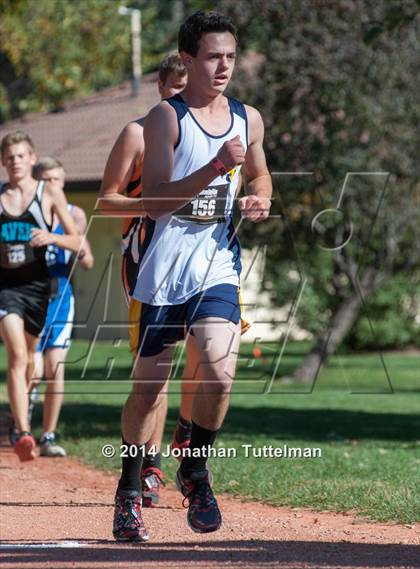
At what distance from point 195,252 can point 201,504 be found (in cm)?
118

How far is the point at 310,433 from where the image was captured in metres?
11.8

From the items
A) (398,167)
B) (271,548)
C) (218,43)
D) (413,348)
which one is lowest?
(413,348)

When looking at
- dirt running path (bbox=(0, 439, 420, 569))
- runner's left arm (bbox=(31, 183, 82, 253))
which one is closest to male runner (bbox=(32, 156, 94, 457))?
runner's left arm (bbox=(31, 183, 82, 253))

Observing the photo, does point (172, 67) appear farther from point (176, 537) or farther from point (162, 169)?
point (176, 537)

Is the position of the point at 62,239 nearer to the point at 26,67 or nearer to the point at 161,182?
the point at 161,182

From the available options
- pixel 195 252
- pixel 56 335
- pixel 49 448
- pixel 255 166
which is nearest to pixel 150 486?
pixel 195 252

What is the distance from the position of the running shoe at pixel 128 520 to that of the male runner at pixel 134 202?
3.75 ft

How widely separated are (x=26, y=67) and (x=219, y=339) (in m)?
31.1

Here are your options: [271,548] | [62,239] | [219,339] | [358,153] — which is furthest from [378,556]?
[358,153]

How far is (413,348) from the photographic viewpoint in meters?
28.4

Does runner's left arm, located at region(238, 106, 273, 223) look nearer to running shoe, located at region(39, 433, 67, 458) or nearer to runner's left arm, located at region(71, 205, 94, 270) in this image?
runner's left arm, located at region(71, 205, 94, 270)

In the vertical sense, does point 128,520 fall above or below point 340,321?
above

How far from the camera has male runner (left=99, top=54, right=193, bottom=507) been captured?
7039 mm

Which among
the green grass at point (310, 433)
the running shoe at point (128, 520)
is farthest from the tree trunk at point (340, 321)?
the running shoe at point (128, 520)
